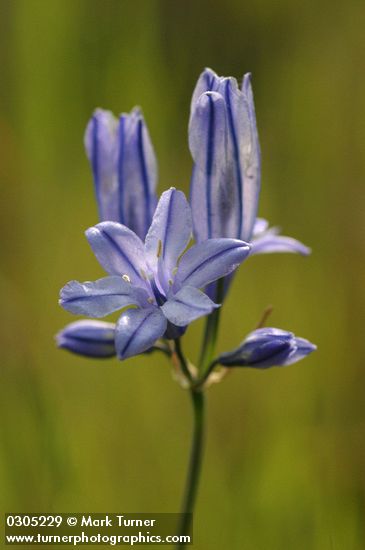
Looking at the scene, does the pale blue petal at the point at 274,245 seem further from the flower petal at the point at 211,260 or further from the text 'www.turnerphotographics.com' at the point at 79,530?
the text 'www.turnerphotographics.com' at the point at 79,530

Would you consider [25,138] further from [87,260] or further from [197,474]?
[197,474]

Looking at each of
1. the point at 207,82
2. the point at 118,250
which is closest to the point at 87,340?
the point at 118,250

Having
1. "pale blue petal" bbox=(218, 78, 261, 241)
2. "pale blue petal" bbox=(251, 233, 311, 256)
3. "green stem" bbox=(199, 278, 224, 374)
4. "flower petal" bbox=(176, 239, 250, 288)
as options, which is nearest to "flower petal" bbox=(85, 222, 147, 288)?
"flower petal" bbox=(176, 239, 250, 288)

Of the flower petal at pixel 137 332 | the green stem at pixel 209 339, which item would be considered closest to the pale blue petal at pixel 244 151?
the green stem at pixel 209 339

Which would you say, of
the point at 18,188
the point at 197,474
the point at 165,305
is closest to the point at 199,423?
the point at 197,474

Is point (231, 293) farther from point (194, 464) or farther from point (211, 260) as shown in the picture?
point (211, 260)

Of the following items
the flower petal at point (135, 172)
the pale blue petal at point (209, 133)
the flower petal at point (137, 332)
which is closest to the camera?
the flower petal at point (137, 332)
